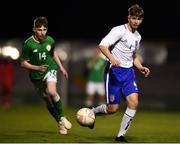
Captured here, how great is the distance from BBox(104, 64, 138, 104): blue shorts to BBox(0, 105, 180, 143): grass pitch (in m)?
0.78

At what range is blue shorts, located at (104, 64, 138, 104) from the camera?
11742 millimetres

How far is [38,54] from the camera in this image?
12.9 meters

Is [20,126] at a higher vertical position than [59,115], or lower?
lower

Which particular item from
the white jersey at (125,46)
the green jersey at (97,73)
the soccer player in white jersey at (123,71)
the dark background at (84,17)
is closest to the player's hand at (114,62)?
the soccer player in white jersey at (123,71)

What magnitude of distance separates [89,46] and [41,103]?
889 centimetres

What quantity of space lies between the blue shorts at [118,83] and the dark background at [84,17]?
29.6 meters

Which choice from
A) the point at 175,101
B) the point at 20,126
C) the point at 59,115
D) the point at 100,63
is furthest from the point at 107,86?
the point at 175,101

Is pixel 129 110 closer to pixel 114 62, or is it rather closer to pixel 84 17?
pixel 114 62

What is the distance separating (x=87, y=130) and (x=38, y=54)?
213cm

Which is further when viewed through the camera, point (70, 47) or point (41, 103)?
point (70, 47)

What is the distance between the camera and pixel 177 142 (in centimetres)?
1160

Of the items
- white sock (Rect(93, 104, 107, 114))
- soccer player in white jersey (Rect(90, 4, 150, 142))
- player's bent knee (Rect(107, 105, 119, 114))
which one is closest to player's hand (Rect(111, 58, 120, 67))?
soccer player in white jersey (Rect(90, 4, 150, 142))

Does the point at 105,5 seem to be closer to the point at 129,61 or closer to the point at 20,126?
the point at 20,126

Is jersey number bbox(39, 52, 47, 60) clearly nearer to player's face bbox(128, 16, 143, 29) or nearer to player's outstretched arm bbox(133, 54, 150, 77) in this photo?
player's outstretched arm bbox(133, 54, 150, 77)
